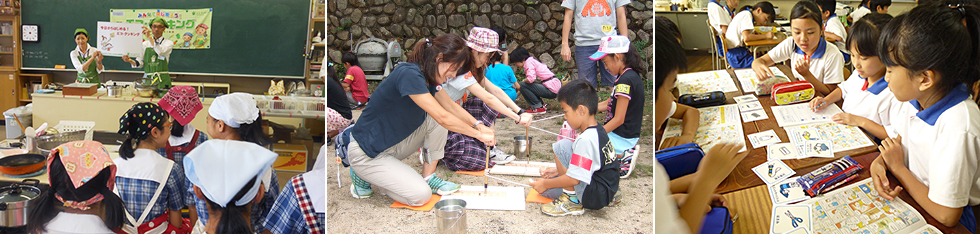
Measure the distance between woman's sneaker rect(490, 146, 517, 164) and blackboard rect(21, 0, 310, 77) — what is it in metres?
1.30

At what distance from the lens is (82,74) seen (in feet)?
4.51

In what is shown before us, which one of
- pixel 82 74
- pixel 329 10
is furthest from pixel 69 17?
pixel 329 10

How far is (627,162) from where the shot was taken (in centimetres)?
240

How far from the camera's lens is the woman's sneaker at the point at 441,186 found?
2230mm

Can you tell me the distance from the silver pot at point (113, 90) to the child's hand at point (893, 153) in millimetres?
1642

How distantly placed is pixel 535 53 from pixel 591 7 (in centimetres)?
29

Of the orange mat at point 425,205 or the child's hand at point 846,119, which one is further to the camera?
the orange mat at point 425,205

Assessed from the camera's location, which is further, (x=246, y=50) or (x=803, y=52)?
(x=246, y=50)

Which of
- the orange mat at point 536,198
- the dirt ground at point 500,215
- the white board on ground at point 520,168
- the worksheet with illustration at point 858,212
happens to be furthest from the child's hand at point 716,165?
the white board on ground at point 520,168

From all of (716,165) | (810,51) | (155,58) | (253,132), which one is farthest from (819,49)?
(155,58)

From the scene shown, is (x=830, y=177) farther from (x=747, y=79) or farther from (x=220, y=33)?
(x=220, y=33)

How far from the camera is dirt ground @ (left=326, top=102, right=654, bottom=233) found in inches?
78.1

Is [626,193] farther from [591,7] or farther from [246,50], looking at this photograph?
[246,50]

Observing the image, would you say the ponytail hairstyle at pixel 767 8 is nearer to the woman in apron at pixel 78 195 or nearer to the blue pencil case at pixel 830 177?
the blue pencil case at pixel 830 177
